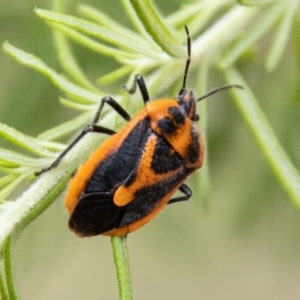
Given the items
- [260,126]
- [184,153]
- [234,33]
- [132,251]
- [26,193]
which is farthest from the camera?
[132,251]

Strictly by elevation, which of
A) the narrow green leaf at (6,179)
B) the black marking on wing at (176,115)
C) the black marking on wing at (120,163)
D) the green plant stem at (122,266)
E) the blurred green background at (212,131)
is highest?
the narrow green leaf at (6,179)

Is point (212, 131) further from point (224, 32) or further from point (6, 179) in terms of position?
point (6, 179)

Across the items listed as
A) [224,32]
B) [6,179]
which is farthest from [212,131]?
[6,179]

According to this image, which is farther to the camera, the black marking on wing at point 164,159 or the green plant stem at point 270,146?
the green plant stem at point 270,146

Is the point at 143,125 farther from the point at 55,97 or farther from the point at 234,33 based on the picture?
the point at 55,97

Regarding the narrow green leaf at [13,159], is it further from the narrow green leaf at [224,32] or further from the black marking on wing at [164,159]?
the narrow green leaf at [224,32]

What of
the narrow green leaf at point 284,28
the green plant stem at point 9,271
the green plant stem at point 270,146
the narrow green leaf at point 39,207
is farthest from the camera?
the narrow green leaf at point 284,28

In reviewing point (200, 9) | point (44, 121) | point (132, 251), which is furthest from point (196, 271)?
point (200, 9)

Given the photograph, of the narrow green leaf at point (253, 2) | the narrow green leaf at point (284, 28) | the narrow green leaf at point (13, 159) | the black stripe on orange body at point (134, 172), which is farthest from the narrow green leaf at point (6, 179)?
the narrow green leaf at point (284, 28)
